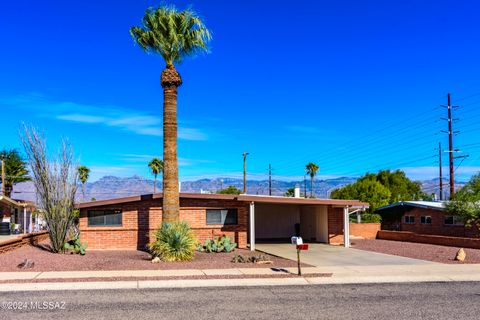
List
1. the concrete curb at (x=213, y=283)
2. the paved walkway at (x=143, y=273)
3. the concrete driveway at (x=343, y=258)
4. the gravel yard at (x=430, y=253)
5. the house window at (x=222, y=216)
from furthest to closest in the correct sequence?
1. the house window at (x=222, y=216)
2. the gravel yard at (x=430, y=253)
3. the concrete driveway at (x=343, y=258)
4. the paved walkway at (x=143, y=273)
5. the concrete curb at (x=213, y=283)

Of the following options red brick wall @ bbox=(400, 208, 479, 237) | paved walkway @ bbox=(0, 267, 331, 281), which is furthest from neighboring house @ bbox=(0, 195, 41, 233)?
red brick wall @ bbox=(400, 208, 479, 237)

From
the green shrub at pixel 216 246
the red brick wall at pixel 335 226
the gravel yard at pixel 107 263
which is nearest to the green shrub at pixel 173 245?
the gravel yard at pixel 107 263

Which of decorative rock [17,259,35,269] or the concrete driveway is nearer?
decorative rock [17,259,35,269]

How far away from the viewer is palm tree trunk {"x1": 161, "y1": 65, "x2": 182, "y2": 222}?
1969cm

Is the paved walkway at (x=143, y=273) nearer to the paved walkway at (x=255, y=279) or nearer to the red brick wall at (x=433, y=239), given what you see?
the paved walkway at (x=255, y=279)

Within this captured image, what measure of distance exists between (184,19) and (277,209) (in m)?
15.4

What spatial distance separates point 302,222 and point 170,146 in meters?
14.5

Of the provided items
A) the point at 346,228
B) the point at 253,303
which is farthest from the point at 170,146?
the point at 346,228

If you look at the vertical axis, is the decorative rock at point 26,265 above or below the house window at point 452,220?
below

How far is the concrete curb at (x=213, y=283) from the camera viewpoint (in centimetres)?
1249

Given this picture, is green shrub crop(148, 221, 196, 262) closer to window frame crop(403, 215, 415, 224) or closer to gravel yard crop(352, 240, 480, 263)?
gravel yard crop(352, 240, 480, 263)

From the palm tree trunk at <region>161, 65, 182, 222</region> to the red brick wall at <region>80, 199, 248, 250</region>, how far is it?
13.5 feet

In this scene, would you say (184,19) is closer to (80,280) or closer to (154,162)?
(80,280)

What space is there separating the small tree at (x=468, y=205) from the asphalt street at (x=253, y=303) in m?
14.4
